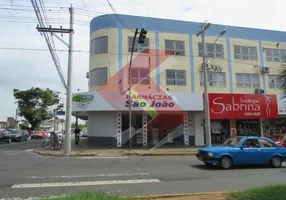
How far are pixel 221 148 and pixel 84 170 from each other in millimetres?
5961

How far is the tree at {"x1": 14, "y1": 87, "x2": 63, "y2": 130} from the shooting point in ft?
194

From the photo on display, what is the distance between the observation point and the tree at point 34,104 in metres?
59.1

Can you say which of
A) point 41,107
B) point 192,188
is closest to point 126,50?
point 192,188

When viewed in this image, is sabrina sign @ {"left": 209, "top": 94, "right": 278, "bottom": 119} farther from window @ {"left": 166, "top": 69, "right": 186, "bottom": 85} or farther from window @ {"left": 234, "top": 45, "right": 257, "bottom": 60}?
window @ {"left": 234, "top": 45, "right": 257, "bottom": 60}

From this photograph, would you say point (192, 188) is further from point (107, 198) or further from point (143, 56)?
point (143, 56)

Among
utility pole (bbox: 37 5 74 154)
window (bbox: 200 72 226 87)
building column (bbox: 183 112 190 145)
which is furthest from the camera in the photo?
window (bbox: 200 72 226 87)

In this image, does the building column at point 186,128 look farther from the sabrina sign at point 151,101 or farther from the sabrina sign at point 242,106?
the sabrina sign at point 151,101

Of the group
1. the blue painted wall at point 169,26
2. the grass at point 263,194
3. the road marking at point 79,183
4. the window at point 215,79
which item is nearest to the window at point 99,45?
the blue painted wall at point 169,26

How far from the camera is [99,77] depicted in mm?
24312

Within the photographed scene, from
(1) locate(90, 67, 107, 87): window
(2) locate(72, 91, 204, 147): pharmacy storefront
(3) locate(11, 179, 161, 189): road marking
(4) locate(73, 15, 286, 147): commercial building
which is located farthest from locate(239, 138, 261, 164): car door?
(1) locate(90, 67, 107, 87): window

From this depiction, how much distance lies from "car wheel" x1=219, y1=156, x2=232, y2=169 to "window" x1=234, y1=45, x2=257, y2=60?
57.7 feet

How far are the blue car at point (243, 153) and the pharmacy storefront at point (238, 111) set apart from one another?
10094mm

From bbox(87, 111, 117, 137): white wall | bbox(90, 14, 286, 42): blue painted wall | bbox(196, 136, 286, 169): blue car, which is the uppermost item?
bbox(90, 14, 286, 42): blue painted wall

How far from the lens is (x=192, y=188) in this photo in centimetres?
834
